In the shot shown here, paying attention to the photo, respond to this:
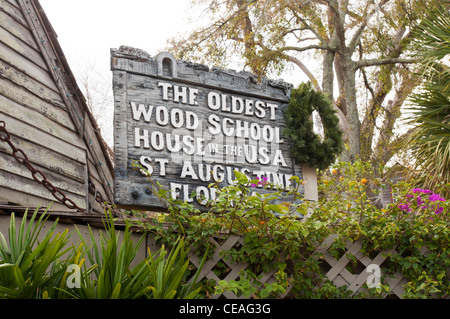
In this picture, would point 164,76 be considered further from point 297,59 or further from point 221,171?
point 297,59

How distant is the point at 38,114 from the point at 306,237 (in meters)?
2.77

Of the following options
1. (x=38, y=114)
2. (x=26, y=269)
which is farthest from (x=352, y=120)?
(x=26, y=269)

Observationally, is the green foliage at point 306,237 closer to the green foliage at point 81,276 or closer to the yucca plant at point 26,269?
the green foliage at point 81,276

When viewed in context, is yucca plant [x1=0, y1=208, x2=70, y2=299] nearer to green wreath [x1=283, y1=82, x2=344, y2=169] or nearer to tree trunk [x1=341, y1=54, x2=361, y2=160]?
green wreath [x1=283, y1=82, x2=344, y2=169]

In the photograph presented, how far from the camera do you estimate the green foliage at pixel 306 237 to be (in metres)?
2.91

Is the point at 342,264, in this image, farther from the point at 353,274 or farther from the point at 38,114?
the point at 38,114

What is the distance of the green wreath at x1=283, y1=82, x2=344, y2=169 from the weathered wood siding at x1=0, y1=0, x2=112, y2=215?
218 centimetres

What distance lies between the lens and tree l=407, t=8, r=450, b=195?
6.40 metres

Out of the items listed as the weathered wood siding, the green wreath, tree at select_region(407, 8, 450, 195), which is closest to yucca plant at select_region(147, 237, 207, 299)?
the green wreath

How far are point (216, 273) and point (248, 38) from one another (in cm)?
756

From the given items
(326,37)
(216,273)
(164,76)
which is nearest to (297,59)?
(326,37)

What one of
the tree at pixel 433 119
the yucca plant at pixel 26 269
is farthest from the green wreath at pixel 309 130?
the tree at pixel 433 119

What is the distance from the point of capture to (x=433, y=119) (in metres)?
6.79
